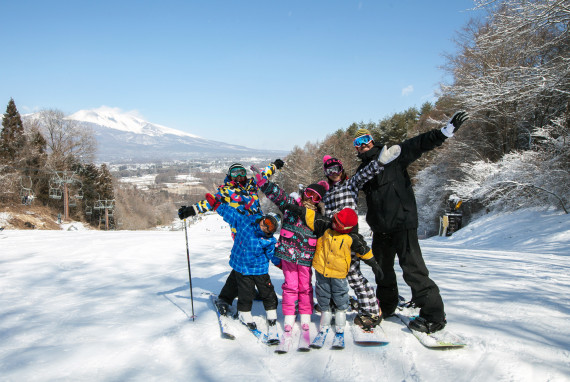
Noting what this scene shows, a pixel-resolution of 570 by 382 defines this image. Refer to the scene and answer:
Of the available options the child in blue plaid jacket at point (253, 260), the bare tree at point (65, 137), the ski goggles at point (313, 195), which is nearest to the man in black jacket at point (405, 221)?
the ski goggles at point (313, 195)

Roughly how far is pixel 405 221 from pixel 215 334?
2.13 metres

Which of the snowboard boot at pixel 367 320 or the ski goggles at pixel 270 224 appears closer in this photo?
the snowboard boot at pixel 367 320

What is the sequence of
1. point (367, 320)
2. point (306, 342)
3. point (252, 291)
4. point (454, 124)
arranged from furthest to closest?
1. point (252, 291)
2. point (367, 320)
3. point (306, 342)
4. point (454, 124)

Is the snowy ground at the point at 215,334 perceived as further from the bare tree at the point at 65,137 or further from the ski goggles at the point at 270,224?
the bare tree at the point at 65,137

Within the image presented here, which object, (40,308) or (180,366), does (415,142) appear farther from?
(40,308)

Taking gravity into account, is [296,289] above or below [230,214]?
below

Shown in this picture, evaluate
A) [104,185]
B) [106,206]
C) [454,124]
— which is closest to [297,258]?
[454,124]

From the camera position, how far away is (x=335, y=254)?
3047 mm

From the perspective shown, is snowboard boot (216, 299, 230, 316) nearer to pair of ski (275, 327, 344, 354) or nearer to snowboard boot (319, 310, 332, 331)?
pair of ski (275, 327, 344, 354)

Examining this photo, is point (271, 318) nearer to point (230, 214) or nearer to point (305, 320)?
point (305, 320)

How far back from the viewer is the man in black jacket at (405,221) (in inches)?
116

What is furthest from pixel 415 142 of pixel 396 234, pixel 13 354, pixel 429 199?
pixel 429 199

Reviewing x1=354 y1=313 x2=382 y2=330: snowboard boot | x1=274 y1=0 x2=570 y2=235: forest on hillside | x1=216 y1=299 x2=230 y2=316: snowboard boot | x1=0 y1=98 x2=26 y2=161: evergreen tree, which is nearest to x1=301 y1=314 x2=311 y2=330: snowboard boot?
x1=354 y1=313 x2=382 y2=330: snowboard boot

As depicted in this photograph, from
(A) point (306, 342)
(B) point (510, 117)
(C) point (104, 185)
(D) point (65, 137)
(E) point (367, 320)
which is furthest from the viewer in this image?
(C) point (104, 185)
